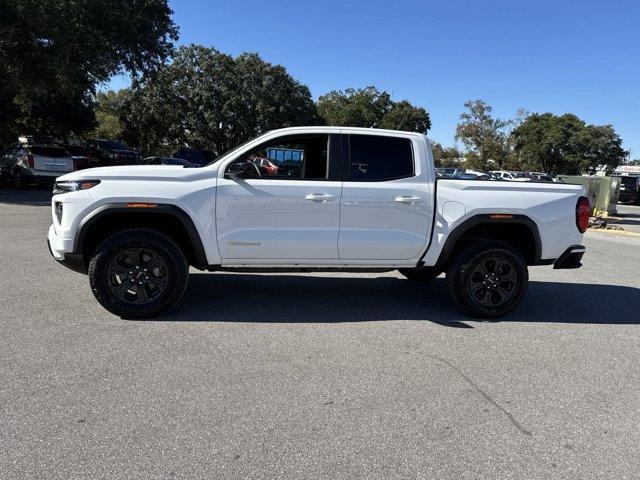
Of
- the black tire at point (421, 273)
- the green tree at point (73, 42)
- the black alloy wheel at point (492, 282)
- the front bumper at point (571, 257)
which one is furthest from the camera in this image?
the green tree at point (73, 42)

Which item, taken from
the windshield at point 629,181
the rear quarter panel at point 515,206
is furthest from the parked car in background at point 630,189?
the rear quarter panel at point 515,206

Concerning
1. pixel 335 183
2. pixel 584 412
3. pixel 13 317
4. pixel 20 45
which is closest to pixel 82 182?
pixel 13 317

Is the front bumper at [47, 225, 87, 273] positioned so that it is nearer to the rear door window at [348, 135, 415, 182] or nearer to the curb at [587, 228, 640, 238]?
the rear door window at [348, 135, 415, 182]

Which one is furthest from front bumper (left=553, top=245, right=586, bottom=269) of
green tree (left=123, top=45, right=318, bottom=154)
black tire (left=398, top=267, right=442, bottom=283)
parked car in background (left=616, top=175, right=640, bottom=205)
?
green tree (left=123, top=45, right=318, bottom=154)

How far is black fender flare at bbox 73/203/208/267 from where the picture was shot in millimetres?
4930

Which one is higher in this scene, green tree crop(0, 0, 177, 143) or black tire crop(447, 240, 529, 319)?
green tree crop(0, 0, 177, 143)

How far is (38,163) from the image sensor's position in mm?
18703

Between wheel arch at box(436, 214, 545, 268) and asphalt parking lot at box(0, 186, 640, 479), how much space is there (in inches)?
28.0

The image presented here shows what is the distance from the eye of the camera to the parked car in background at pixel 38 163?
61.2ft

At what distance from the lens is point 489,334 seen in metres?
5.14

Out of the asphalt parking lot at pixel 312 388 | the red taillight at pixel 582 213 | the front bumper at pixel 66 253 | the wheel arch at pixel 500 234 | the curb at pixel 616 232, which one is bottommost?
the curb at pixel 616 232

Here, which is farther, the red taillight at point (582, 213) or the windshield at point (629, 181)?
the windshield at point (629, 181)

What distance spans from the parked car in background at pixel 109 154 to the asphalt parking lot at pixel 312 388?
25.2 metres

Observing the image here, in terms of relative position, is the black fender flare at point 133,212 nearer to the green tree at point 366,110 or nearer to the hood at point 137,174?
the hood at point 137,174
